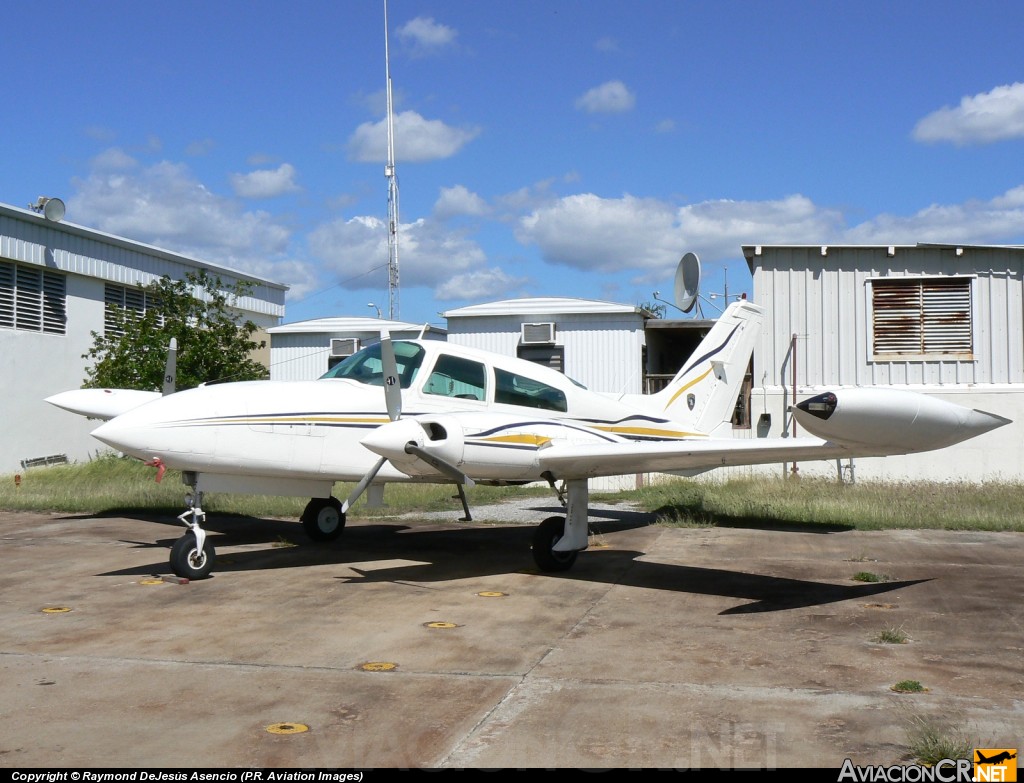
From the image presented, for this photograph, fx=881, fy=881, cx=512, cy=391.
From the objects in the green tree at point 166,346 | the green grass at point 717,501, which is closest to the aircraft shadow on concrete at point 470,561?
the green grass at point 717,501

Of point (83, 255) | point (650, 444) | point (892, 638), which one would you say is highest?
point (83, 255)

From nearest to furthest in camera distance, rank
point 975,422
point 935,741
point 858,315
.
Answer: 1. point 935,741
2. point 975,422
3. point 858,315

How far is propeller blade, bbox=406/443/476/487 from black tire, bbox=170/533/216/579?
2.70 m

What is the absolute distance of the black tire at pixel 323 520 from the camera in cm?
1222

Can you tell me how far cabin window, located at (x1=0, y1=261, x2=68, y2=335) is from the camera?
→ 74.7 ft

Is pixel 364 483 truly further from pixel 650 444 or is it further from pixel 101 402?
pixel 101 402

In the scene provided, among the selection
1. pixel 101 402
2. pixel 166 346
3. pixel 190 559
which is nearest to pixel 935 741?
pixel 190 559

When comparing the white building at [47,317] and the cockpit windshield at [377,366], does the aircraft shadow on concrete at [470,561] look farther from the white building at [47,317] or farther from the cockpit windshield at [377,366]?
the white building at [47,317]

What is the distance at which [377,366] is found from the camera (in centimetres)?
1080

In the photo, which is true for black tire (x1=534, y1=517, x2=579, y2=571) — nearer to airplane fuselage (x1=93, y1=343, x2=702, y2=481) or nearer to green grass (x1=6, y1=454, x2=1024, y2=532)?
airplane fuselage (x1=93, y1=343, x2=702, y2=481)

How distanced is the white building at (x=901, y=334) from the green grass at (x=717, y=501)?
1.26 metres

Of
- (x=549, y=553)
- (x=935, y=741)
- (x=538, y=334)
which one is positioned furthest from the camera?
(x=538, y=334)

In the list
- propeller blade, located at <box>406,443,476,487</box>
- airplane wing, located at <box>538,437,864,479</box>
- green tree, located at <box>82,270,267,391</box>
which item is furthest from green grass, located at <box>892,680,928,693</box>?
green tree, located at <box>82,270,267,391</box>

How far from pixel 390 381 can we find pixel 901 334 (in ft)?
43.1
